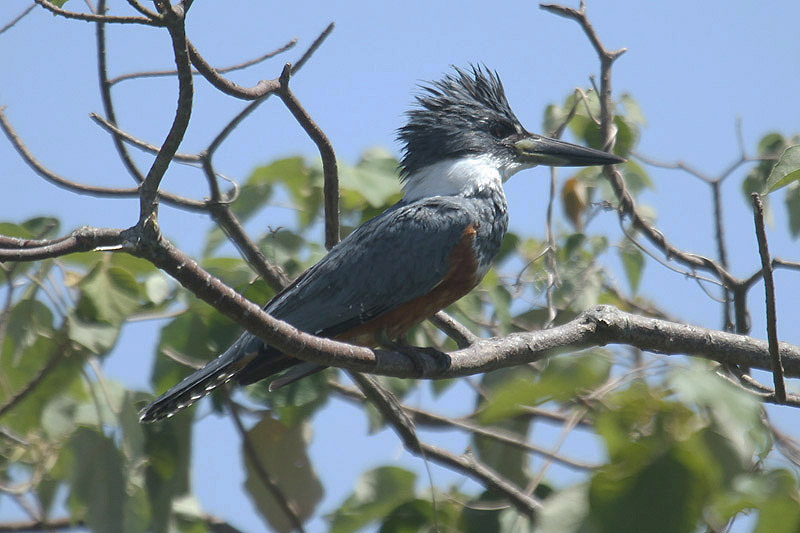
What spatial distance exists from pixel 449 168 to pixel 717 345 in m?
1.39

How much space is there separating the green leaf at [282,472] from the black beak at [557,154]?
1465 millimetres

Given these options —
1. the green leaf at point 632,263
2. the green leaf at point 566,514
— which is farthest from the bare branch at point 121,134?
the green leaf at point 632,263

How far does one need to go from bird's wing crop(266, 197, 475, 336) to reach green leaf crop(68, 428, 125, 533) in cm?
68

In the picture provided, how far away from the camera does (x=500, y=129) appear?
3793 millimetres

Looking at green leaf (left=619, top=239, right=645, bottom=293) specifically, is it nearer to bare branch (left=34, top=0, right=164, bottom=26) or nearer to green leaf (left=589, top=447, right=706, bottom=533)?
green leaf (left=589, top=447, right=706, bottom=533)

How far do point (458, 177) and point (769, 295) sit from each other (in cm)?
172

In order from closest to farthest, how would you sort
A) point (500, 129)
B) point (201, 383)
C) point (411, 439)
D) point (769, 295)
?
1. point (769, 295)
2. point (201, 383)
3. point (411, 439)
4. point (500, 129)

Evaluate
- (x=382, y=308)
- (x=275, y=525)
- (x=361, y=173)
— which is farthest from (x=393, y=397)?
(x=361, y=173)

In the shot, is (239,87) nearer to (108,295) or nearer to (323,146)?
(323,146)

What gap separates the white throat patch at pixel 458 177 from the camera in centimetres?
347

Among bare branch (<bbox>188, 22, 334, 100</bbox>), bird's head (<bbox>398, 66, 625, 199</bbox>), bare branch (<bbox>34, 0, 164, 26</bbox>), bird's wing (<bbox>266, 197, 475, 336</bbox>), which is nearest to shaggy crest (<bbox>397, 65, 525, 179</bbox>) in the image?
bird's head (<bbox>398, 66, 625, 199</bbox>)

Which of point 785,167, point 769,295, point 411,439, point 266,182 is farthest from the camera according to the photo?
point 266,182

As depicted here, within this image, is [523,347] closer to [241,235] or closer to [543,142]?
[241,235]

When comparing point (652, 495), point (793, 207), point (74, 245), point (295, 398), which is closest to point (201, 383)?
point (295, 398)
